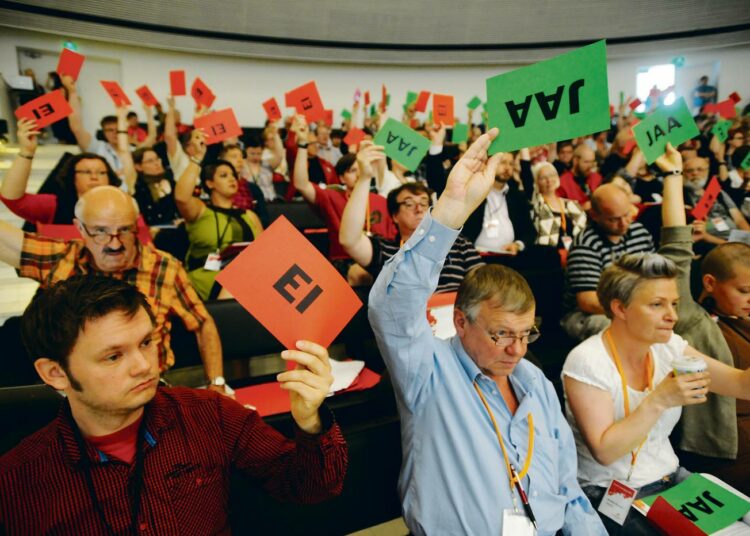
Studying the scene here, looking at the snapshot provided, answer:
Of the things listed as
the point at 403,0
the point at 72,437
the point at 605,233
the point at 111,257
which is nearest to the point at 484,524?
the point at 72,437

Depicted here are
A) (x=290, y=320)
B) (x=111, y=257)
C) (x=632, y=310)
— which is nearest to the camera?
(x=290, y=320)

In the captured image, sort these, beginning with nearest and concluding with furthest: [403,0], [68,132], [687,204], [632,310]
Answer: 1. [632,310]
2. [687,204]
3. [68,132]
4. [403,0]

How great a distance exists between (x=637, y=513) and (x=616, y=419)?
0.88 ft

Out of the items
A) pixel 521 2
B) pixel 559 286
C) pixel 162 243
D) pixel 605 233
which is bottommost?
pixel 559 286

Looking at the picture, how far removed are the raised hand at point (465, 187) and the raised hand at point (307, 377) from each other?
0.39m

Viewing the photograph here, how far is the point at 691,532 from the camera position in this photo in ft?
4.04

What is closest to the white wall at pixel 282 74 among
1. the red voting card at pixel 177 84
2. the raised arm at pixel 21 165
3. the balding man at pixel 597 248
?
the red voting card at pixel 177 84

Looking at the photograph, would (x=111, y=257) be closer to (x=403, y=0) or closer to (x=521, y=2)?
(x=403, y=0)

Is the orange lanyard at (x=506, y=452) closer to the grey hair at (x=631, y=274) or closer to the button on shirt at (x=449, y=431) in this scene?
the button on shirt at (x=449, y=431)

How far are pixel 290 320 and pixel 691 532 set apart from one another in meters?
1.24

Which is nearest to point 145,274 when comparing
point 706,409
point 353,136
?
point 706,409

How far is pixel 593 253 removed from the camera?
239 centimetres

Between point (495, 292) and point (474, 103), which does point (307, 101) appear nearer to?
point (474, 103)

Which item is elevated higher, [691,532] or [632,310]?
[632,310]
